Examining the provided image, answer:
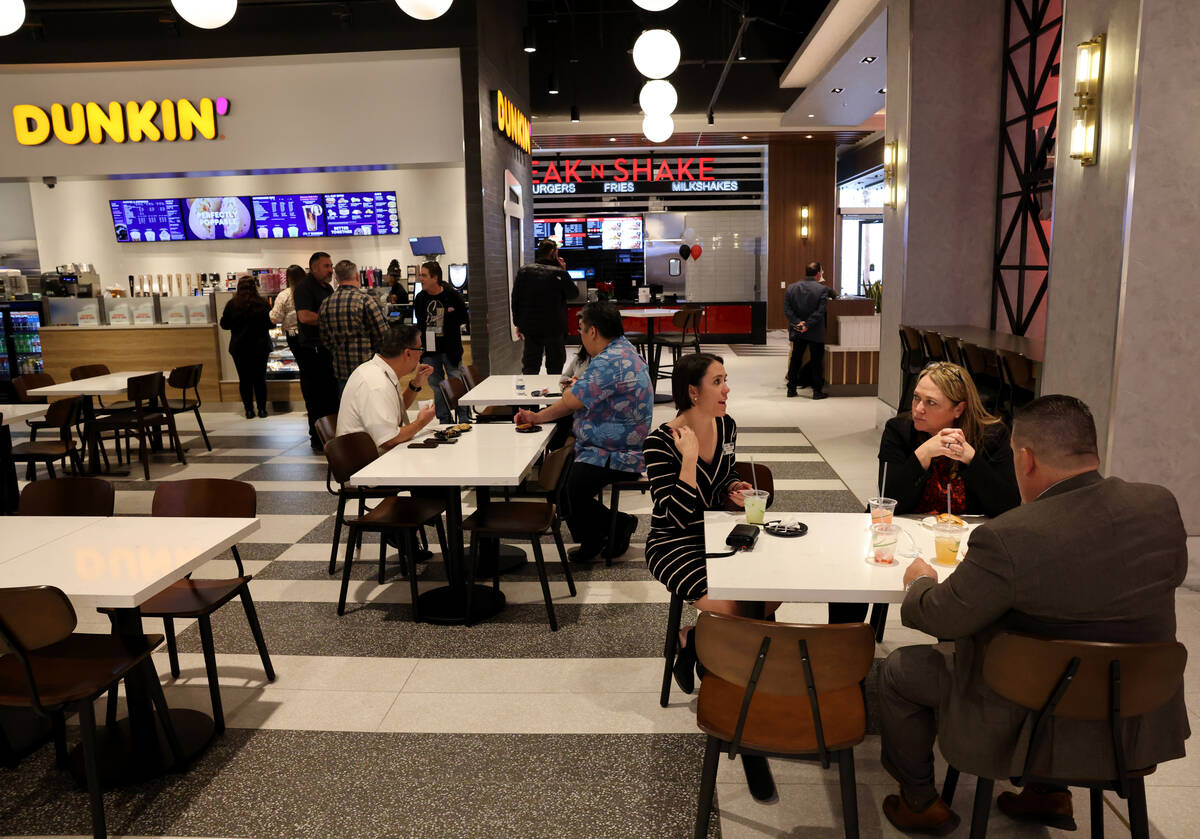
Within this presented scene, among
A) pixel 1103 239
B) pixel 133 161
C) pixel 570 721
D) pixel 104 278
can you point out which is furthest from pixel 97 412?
pixel 1103 239

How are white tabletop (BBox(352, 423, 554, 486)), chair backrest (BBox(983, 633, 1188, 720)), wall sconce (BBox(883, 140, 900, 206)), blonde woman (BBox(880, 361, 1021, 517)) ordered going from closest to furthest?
chair backrest (BBox(983, 633, 1188, 720)) → blonde woman (BBox(880, 361, 1021, 517)) → white tabletop (BBox(352, 423, 554, 486)) → wall sconce (BBox(883, 140, 900, 206))

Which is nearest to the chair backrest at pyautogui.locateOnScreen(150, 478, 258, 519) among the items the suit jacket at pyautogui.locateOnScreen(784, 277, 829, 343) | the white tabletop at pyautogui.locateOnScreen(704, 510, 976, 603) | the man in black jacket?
the white tabletop at pyautogui.locateOnScreen(704, 510, 976, 603)

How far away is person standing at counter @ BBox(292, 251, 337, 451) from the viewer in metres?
7.53

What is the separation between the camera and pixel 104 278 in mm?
11633

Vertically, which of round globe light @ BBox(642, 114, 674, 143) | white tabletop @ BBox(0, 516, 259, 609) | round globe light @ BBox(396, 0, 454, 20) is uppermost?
round globe light @ BBox(642, 114, 674, 143)

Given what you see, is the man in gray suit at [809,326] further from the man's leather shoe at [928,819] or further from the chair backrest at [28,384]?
the man's leather shoe at [928,819]

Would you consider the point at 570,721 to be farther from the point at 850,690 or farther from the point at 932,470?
the point at 932,470

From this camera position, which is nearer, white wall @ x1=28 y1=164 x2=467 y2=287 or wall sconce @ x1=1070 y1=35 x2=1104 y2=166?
wall sconce @ x1=1070 y1=35 x2=1104 y2=166

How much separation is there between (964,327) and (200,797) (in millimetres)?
6656

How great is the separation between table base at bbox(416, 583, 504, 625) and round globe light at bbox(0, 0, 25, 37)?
409cm

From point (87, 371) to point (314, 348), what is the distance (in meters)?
2.11

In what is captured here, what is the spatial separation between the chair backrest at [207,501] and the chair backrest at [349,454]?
2.21 ft

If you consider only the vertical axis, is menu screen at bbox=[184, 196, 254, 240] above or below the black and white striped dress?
above

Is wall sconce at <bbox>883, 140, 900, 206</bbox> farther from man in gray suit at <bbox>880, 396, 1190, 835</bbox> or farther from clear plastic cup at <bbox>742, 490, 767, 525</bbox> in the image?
man in gray suit at <bbox>880, 396, 1190, 835</bbox>
